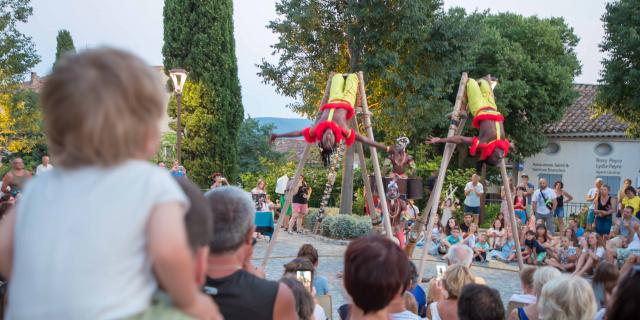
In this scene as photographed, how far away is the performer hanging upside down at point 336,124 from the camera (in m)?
7.45

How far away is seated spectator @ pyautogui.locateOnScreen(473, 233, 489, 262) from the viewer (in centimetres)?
1404

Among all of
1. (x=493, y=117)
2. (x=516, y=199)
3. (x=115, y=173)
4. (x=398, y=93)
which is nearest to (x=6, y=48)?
(x=398, y=93)

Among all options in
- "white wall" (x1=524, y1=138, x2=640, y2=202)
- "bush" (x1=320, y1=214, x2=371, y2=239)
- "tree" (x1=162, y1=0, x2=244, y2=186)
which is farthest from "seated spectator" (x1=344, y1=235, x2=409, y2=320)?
"white wall" (x1=524, y1=138, x2=640, y2=202)

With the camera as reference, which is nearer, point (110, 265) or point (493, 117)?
point (110, 265)

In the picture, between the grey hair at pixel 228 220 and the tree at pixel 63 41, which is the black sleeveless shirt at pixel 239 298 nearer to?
the grey hair at pixel 228 220

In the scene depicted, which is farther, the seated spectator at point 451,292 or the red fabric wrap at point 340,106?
the red fabric wrap at point 340,106

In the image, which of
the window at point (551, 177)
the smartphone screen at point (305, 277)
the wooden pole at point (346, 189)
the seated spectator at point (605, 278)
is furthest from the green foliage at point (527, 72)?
the smartphone screen at point (305, 277)

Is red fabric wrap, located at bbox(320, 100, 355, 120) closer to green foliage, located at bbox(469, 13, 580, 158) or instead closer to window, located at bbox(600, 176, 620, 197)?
green foliage, located at bbox(469, 13, 580, 158)

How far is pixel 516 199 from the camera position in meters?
16.3

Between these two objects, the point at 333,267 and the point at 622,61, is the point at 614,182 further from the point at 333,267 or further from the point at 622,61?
the point at 333,267

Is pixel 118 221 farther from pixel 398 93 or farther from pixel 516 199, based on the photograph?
pixel 398 93

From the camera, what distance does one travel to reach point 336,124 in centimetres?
752

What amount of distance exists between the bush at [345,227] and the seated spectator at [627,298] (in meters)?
14.7

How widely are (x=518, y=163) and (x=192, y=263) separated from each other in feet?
105
